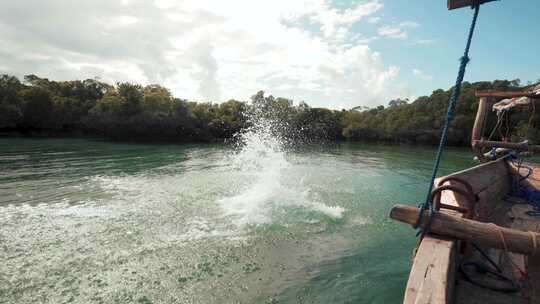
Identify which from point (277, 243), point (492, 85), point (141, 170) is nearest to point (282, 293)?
point (277, 243)

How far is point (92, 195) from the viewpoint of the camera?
11.4m

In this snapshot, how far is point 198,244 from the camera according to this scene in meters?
7.13

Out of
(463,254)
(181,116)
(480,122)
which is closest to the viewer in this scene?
(463,254)

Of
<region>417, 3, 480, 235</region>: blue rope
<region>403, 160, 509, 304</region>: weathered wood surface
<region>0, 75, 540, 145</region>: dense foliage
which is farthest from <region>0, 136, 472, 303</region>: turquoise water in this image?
<region>0, 75, 540, 145</region>: dense foliage

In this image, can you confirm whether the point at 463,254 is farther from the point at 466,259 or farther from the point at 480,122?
the point at 480,122

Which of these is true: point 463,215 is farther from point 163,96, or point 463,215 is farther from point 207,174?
point 163,96

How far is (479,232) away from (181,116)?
56711 millimetres

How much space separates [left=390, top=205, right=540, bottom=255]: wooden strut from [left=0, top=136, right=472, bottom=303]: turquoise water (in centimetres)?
261

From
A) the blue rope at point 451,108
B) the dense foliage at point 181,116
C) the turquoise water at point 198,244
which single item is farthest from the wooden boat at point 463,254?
the dense foliage at point 181,116

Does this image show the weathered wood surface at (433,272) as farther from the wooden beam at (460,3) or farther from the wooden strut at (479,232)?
the wooden beam at (460,3)

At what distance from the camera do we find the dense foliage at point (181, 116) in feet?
166

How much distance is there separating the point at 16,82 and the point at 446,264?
72.3 metres

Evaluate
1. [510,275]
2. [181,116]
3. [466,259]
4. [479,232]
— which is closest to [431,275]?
[479,232]

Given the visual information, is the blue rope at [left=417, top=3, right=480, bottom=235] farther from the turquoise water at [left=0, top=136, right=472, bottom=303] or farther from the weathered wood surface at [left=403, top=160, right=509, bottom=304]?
the turquoise water at [left=0, top=136, right=472, bottom=303]
